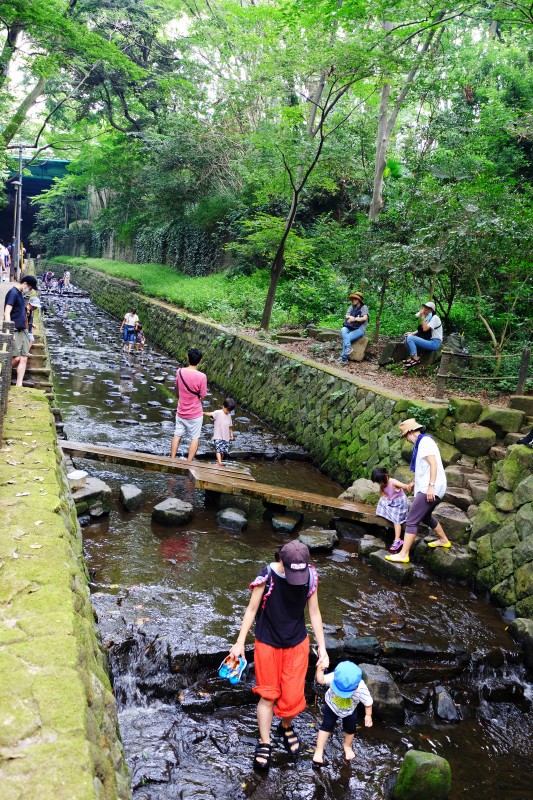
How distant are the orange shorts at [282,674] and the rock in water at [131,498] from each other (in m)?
4.38

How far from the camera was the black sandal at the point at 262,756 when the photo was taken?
14.1 ft

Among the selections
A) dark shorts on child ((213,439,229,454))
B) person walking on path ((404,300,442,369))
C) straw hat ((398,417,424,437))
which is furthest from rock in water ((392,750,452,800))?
person walking on path ((404,300,442,369))

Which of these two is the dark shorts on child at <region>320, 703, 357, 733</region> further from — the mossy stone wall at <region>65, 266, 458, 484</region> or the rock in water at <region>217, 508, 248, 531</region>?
the mossy stone wall at <region>65, 266, 458, 484</region>

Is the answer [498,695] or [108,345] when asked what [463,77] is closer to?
[108,345]

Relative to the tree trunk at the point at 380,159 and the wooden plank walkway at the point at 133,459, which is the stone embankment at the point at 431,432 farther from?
the tree trunk at the point at 380,159

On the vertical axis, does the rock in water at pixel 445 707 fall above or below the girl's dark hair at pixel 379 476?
below

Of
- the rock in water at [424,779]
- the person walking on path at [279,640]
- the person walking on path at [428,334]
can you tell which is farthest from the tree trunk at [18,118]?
the rock in water at [424,779]

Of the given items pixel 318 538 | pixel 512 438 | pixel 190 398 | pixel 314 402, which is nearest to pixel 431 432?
pixel 512 438

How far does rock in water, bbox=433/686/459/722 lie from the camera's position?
17.2ft

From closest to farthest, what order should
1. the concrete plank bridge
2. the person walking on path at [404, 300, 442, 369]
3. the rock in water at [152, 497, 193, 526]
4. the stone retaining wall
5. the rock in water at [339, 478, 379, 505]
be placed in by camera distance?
1. the stone retaining wall
2. the rock in water at [152, 497, 193, 526]
3. the concrete plank bridge
4. the rock in water at [339, 478, 379, 505]
5. the person walking on path at [404, 300, 442, 369]

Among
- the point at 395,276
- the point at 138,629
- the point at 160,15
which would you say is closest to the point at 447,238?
the point at 395,276

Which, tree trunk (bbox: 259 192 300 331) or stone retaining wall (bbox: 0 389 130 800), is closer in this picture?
stone retaining wall (bbox: 0 389 130 800)

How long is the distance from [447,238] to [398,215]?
10.1ft

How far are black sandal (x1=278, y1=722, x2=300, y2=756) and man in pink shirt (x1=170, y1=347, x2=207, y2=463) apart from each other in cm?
534
